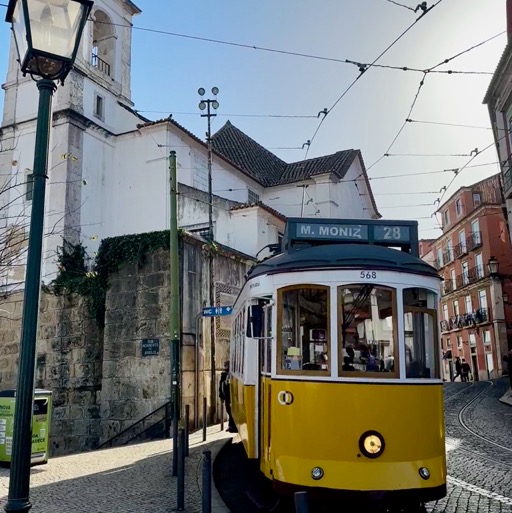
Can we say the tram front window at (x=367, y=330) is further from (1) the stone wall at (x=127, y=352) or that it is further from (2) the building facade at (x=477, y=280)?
(2) the building facade at (x=477, y=280)

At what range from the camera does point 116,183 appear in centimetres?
2298

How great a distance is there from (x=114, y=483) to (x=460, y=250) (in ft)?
135

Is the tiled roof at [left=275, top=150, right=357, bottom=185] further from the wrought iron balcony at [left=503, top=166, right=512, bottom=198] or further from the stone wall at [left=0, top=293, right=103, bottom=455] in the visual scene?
the stone wall at [left=0, top=293, right=103, bottom=455]

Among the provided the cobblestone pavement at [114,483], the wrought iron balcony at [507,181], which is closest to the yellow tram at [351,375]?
the cobblestone pavement at [114,483]

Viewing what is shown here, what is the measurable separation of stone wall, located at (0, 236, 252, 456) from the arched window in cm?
1272

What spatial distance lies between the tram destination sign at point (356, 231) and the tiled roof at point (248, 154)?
21711 mm

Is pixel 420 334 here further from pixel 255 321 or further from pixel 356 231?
pixel 255 321

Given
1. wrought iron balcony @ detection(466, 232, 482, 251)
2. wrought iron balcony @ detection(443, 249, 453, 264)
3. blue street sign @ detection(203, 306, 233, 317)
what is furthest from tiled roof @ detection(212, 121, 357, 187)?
wrought iron balcony @ detection(443, 249, 453, 264)

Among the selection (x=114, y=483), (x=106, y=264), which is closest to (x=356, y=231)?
(x=114, y=483)

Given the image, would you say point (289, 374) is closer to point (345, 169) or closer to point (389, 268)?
point (389, 268)

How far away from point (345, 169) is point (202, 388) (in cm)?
1895

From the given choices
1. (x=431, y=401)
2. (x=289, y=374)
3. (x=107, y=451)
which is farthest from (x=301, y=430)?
(x=107, y=451)

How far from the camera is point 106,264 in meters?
15.0

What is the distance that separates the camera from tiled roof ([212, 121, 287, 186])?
30141mm
